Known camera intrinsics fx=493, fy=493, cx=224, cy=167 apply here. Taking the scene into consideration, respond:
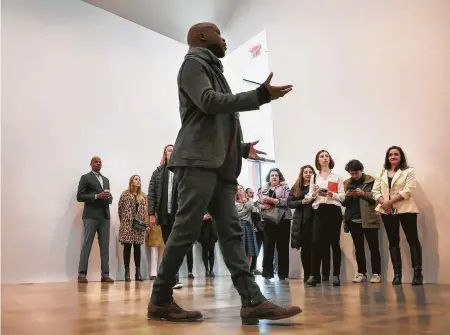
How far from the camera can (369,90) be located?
5875 mm

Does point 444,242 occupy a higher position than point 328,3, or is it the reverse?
point 328,3

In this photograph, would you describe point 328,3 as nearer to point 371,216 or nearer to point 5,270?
point 371,216

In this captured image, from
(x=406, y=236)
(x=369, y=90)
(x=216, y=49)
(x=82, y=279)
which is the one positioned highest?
(x=369, y=90)

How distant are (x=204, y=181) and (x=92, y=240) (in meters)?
5.07

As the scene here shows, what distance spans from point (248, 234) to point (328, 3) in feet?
12.0

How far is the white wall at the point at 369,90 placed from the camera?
16.8 ft

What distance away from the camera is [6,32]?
669 centimetres

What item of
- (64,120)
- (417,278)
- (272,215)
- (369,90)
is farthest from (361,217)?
(64,120)

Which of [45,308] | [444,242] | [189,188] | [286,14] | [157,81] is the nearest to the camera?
[189,188]

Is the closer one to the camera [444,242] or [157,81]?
[444,242]

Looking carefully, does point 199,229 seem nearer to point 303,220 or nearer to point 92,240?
point 303,220

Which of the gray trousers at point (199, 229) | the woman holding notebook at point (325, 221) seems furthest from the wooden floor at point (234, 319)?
the woman holding notebook at point (325, 221)

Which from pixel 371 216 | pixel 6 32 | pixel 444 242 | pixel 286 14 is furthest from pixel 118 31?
pixel 444 242

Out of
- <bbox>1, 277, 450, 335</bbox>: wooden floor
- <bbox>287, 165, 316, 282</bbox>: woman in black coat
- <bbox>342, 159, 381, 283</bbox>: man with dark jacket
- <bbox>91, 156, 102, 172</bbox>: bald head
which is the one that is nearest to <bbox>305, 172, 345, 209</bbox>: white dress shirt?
<bbox>287, 165, 316, 282</bbox>: woman in black coat
